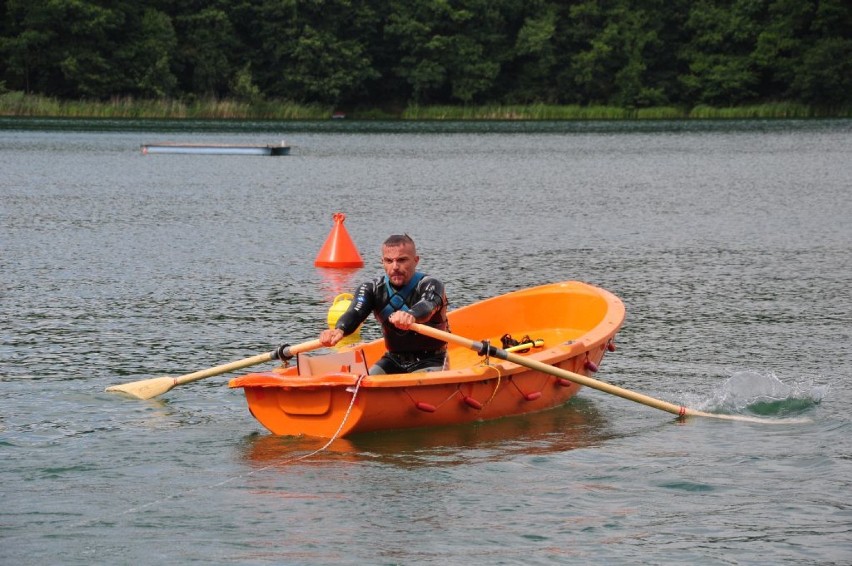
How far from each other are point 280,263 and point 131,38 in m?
72.2

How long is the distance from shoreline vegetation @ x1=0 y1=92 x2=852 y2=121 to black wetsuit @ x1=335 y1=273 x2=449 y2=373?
72653 mm

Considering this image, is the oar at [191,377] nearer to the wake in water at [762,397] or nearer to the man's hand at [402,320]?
the man's hand at [402,320]

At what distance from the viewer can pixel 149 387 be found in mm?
11828

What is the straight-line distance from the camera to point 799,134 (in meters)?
67.2

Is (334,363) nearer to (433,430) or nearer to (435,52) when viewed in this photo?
(433,430)

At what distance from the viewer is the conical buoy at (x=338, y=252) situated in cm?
2130

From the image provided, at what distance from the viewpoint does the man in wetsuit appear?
1084 cm

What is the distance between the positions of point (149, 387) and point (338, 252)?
31.8 ft

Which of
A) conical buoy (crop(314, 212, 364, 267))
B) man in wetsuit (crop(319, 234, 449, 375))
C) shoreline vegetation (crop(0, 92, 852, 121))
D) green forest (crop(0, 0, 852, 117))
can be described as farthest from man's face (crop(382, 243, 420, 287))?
green forest (crop(0, 0, 852, 117))

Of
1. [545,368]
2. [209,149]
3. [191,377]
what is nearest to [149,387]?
[191,377]

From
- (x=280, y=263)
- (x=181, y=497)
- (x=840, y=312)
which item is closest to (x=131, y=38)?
(x=280, y=263)

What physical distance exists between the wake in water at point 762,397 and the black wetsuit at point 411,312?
256 centimetres

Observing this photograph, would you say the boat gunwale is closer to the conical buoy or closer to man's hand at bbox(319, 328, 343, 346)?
man's hand at bbox(319, 328, 343, 346)

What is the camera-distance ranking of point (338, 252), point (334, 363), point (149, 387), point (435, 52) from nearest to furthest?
point (334, 363) < point (149, 387) < point (338, 252) < point (435, 52)
